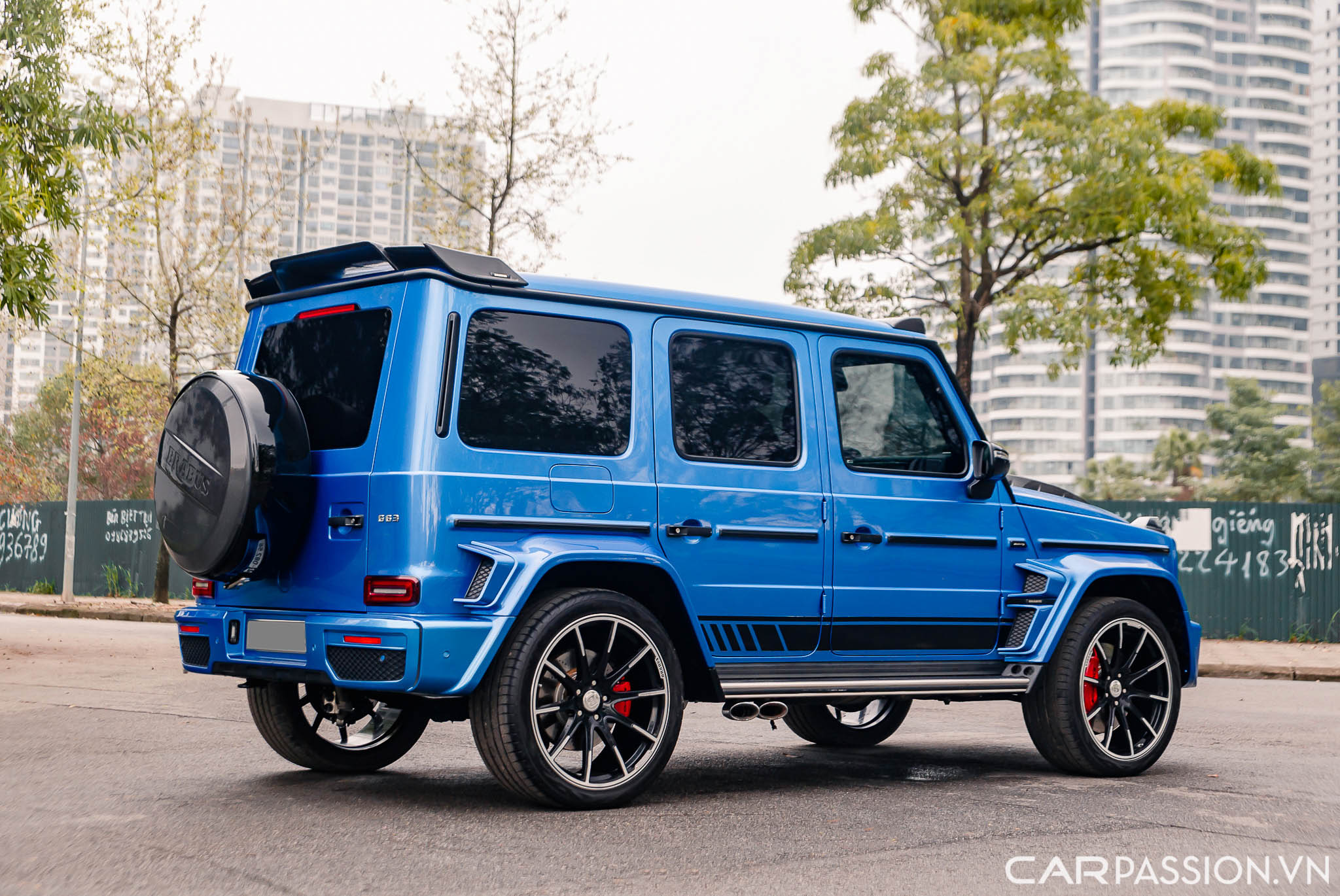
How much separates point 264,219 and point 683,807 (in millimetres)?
22406

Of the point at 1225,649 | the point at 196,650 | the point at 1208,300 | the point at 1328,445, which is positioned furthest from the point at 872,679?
the point at 1208,300

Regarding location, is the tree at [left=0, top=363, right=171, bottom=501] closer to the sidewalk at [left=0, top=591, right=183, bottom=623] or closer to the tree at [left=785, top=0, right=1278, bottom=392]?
the sidewalk at [left=0, top=591, right=183, bottom=623]

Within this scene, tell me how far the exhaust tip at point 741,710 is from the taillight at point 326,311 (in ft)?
7.51

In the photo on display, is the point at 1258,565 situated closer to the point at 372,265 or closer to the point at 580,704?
the point at 580,704

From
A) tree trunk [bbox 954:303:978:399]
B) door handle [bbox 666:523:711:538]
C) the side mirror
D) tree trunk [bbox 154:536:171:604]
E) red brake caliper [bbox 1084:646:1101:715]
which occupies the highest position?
tree trunk [bbox 954:303:978:399]

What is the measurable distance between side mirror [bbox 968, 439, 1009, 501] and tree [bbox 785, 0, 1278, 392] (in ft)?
37.7

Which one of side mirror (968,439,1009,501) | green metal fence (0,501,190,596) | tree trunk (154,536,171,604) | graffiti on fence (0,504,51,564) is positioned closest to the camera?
side mirror (968,439,1009,501)

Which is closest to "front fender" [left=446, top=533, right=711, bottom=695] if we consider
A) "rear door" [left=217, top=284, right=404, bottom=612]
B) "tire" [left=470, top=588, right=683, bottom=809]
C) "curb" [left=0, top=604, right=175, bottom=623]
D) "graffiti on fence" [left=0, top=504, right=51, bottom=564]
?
"tire" [left=470, top=588, right=683, bottom=809]

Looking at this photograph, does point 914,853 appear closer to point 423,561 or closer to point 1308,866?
point 1308,866

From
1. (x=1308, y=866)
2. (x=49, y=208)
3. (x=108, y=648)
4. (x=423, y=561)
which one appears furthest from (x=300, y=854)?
(x=108, y=648)

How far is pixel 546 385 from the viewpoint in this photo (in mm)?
5793

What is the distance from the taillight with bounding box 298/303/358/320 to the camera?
593 cm

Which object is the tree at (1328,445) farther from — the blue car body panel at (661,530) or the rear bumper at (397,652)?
the rear bumper at (397,652)

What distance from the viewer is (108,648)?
15.6 m
